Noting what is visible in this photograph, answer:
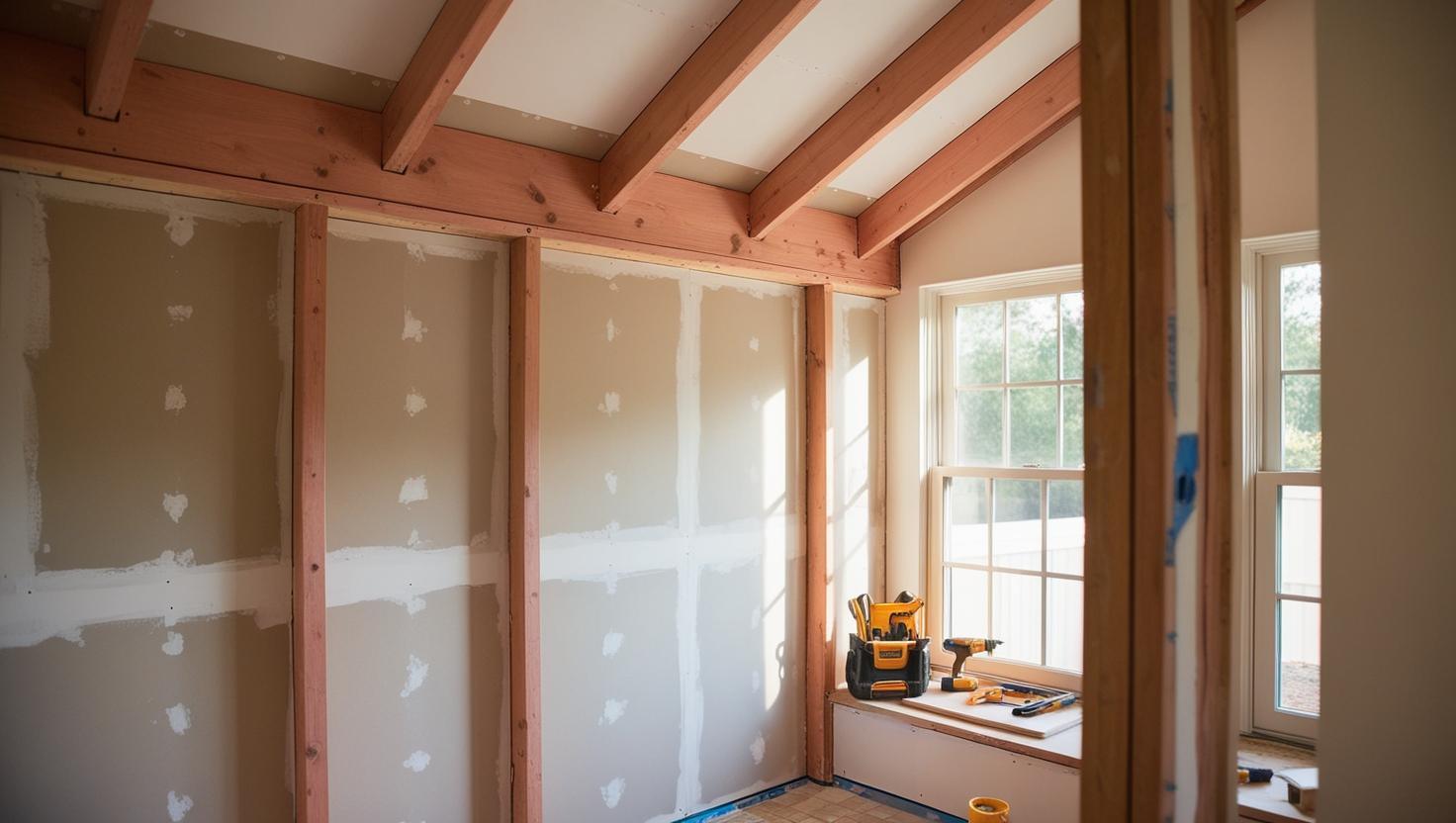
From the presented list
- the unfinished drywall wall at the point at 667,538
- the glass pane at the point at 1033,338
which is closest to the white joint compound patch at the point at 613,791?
the unfinished drywall wall at the point at 667,538

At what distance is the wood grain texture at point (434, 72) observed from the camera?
8.05ft

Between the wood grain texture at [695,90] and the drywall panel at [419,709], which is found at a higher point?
the wood grain texture at [695,90]

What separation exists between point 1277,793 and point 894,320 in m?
2.60

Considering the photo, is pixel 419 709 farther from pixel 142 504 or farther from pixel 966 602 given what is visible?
pixel 966 602

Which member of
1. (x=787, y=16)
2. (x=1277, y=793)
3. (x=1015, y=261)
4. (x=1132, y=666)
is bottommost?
(x=1277, y=793)

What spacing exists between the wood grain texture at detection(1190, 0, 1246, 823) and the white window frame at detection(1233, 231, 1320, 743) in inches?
92.9

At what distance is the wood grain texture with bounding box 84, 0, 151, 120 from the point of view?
2193mm

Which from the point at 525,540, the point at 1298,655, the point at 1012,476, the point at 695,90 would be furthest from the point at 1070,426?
the point at 525,540

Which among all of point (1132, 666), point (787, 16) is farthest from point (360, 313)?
point (1132, 666)

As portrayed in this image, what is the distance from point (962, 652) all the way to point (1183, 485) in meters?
3.02

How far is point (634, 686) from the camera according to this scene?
370 cm

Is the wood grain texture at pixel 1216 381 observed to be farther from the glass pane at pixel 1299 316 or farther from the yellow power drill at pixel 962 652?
the yellow power drill at pixel 962 652

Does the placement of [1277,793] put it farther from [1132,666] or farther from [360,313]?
[360,313]

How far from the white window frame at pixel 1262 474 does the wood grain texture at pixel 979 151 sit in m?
0.92
